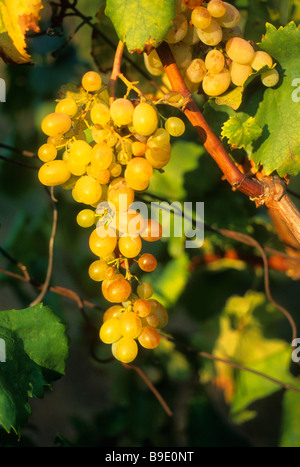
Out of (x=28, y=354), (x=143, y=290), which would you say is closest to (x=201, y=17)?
(x=143, y=290)

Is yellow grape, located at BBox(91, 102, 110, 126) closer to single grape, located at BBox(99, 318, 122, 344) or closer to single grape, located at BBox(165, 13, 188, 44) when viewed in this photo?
single grape, located at BBox(165, 13, 188, 44)

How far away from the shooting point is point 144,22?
1.95 ft

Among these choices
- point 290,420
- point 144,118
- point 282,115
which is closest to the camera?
point 144,118

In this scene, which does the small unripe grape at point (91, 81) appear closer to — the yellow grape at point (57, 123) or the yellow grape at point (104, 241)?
the yellow grape at point (57, 123)

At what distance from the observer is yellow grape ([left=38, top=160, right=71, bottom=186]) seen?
0.63 metres

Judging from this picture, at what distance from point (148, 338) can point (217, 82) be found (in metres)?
0.35

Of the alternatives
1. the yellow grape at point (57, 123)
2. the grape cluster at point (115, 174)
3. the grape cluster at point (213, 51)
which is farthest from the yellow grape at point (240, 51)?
the yellow grape at point (57, 123)

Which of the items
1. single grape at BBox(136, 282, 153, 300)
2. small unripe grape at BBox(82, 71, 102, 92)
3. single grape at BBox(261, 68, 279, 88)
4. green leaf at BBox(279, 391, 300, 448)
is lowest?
green leaf at BBox(279, 391, 300, 448)

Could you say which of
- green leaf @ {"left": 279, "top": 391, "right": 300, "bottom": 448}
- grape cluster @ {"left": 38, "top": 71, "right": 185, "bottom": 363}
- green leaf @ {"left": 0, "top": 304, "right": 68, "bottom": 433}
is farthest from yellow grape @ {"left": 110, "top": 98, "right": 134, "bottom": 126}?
green leaf @ {"left": 279, "top": 391, "right": 300, "bottom": 448}

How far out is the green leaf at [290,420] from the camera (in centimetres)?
112

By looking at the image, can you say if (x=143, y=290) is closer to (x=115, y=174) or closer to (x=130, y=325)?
(x=130, y=325)

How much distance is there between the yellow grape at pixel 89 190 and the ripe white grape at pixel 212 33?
236 millimetres

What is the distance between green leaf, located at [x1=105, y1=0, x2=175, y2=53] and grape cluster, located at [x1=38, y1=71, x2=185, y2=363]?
66 millimetres

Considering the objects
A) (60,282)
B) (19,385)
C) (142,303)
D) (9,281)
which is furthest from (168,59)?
(60,282)
